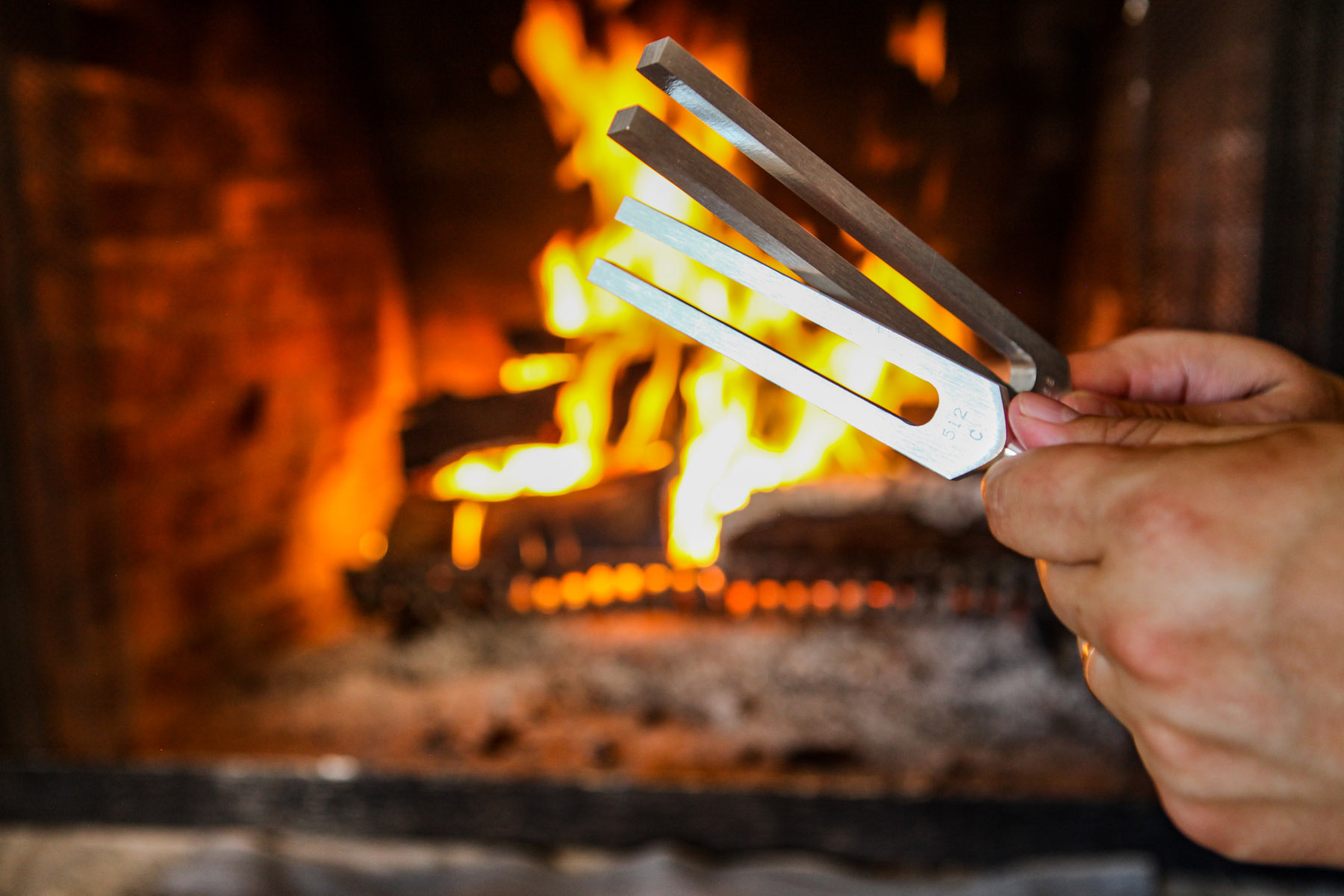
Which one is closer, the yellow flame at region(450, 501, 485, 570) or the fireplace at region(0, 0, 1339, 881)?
the fireplace at region(0, 0, 1339, 881)

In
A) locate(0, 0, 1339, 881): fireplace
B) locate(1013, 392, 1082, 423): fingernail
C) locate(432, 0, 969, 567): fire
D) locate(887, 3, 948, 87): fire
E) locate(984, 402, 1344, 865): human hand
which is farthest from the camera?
locate(432, 0, 969, 567): fire

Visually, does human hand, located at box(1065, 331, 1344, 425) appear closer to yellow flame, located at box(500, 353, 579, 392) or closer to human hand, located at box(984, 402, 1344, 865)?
human hand, located at box(984, 402, 1344, 865)

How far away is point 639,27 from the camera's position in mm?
1401

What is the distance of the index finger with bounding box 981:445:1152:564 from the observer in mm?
453

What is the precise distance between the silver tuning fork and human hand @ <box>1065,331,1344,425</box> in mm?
98

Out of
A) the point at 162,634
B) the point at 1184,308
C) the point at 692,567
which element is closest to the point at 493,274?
the point at 692,567

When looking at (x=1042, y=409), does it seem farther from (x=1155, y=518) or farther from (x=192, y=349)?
(x=192, y=349)

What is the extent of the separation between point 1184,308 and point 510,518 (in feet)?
3.00

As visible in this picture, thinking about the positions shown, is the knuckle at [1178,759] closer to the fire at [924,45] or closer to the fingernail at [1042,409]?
the fingernail at [1042,409]

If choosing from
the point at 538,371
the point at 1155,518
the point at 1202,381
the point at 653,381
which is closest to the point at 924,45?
the point at 653,381

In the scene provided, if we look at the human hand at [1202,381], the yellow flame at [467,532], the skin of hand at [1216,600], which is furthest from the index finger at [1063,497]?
the yellow flame at [467,532]

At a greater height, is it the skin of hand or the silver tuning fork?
the silver tuning fork

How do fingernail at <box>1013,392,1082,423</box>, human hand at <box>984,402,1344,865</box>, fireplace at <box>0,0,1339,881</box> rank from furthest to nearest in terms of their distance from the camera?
fireplace at <box>0,0,1339,881</box> → fingernail at <box>1013,392,1082,423</box> → human hand at <box>984,402,1344,865</box>

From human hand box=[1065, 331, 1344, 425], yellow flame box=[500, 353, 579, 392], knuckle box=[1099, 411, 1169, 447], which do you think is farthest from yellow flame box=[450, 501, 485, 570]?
knuckle box=[1099, 411, 1169, 447]
